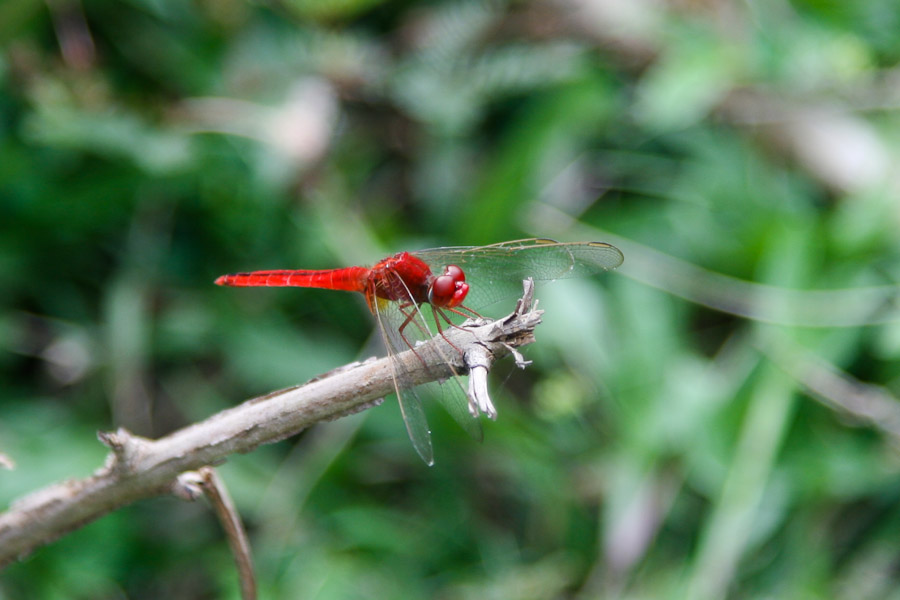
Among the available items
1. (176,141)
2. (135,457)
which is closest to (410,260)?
(135,457)

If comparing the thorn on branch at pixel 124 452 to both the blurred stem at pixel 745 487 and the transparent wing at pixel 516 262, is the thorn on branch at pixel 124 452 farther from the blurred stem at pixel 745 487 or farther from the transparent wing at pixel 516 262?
the blurred stem at pixel 745 487

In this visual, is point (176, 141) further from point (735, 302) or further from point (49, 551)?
point (735, 302)

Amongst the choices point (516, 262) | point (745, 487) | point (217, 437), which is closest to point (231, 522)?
point (217, 437)

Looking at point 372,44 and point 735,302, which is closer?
point 735,302

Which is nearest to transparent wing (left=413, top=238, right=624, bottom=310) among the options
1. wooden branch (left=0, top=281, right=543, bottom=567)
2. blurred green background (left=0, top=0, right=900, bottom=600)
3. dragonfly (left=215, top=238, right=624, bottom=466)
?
dragonfly (left=215, top=238, right=624, bottom=466)

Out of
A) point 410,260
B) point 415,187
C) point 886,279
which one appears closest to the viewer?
point 410,260

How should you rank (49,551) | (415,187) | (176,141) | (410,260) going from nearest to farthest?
(410,260) → (49,551) → (176,141) → (415,187)

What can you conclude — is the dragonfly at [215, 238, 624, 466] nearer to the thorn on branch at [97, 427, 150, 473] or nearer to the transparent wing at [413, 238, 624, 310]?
the transparent wing at [413, 238, 624, 310]
